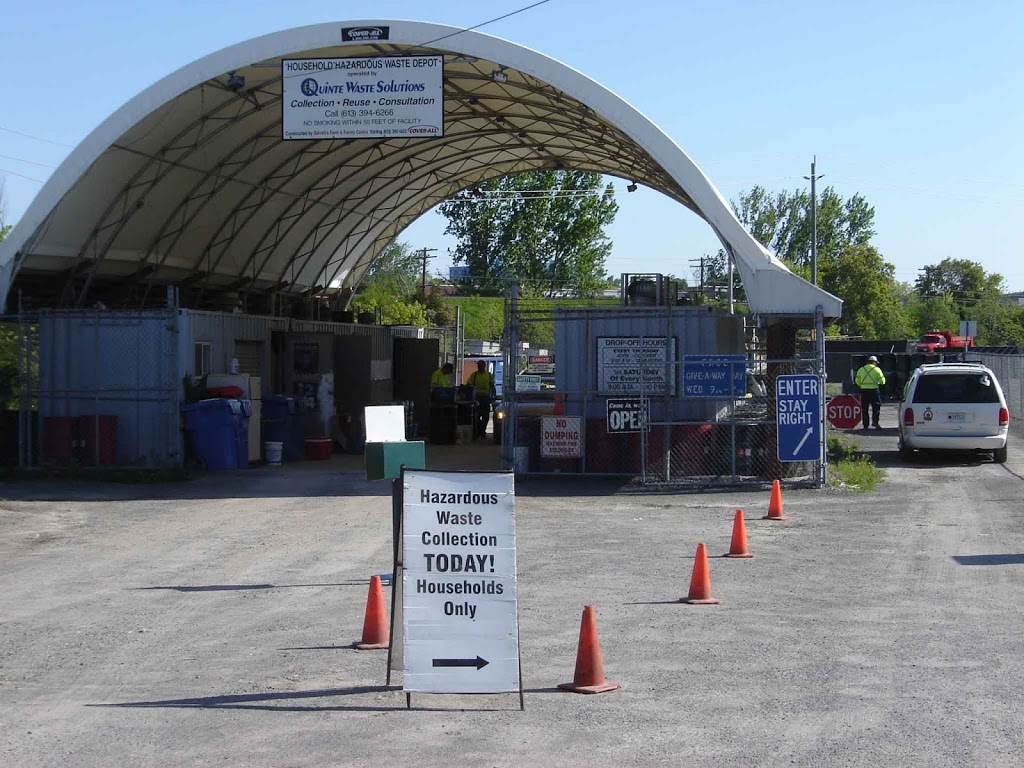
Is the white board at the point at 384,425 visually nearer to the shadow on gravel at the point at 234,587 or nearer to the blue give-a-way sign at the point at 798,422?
the shadow on gravel at the point at 234,587

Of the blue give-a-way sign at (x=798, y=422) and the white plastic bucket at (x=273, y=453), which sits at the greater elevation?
the blue give-a-way sign at (x=798, y=422)

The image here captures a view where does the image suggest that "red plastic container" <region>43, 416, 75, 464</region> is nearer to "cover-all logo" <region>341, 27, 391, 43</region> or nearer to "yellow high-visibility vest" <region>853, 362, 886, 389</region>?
"cover-all logo" <region>341, 27, 391, 43</region>

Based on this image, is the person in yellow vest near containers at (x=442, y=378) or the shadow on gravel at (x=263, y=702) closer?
the shadow on gravel at (x=263, y=702)

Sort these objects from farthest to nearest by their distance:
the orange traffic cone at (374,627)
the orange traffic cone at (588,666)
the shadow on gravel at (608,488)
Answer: the shadow on gravel at (608,488) → the orange traffic cone at (374,627) → the orange traffic cone at (588,666)

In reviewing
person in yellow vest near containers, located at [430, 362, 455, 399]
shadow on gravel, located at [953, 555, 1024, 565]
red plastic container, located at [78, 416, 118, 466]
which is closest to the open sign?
shadow on gravel, located at [953, 555, 1024, 565]

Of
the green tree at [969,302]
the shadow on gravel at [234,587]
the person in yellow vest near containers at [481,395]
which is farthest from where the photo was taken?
the green tree at [969,302]

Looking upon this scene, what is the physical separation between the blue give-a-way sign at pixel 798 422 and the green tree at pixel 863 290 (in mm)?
67234

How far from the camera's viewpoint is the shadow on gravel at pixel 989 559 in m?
13.3

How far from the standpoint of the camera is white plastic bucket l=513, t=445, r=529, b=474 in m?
21.5

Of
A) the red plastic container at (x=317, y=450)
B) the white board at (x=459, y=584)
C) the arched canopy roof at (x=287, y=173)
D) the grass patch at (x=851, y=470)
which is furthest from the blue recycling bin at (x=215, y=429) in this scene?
the white board at (x=459, y=584)

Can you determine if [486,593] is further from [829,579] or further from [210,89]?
[210,89]

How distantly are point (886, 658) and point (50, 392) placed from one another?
58.9ft

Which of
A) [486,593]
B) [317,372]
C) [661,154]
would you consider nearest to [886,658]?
[486,593]

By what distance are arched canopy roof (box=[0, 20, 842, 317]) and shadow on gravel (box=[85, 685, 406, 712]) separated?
13.6 meters
